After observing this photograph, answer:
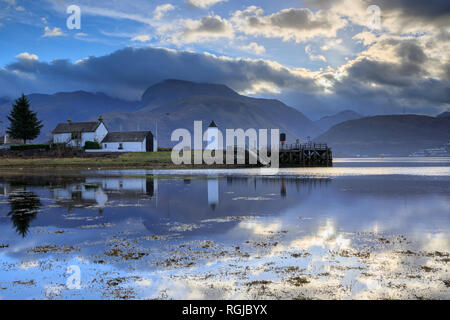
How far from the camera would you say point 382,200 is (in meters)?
31.0

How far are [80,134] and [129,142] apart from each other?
49.9 feet

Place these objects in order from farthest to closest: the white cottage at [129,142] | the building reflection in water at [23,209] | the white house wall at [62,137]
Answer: the white house wall at [62,137], the white cottage at [129,142], the building reflection in water at [23,209]

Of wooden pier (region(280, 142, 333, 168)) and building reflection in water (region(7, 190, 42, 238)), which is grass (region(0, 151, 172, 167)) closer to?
wooden pier (region(280, 142, 333, 168))

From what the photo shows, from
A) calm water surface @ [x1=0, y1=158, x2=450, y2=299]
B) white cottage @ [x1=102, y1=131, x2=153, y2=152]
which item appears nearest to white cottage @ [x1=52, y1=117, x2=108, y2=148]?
white cottage @ [x1=102, y1=131, x2=153, y2=152]

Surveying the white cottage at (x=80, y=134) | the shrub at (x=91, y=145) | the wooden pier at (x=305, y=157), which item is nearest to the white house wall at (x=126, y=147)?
the shrub at (x=91, y=145)

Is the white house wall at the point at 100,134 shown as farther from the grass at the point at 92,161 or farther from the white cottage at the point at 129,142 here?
the grass at the point at 92,161

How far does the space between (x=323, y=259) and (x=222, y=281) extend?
4.30 m

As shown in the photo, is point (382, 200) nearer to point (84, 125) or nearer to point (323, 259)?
point (323, 259)

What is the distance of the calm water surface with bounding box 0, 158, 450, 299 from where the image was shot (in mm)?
10516

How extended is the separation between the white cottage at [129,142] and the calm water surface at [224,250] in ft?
254

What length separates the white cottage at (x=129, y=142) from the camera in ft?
345

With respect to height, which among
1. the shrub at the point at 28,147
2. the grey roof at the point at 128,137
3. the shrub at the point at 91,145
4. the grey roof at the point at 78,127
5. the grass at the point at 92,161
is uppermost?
the grey roof at the point at 78,127

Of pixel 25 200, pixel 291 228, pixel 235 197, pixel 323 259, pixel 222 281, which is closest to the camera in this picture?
pixel 222 281
